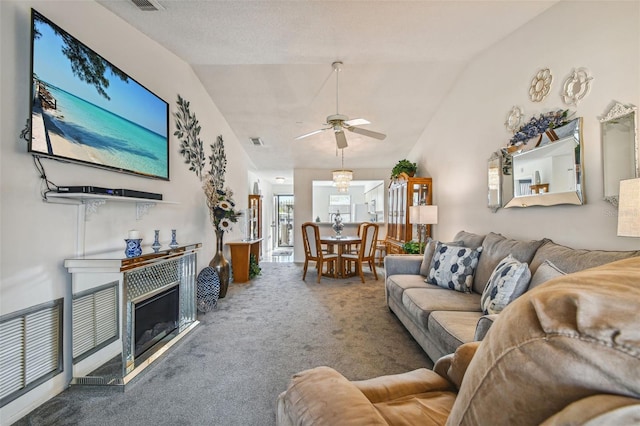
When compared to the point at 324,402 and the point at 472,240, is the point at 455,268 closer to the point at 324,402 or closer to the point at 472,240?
the point at 472,240

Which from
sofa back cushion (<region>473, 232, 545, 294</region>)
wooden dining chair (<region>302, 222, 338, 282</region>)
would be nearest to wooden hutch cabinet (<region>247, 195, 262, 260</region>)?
wooden dining chair (<region>302, 222, 338, 282</region>)

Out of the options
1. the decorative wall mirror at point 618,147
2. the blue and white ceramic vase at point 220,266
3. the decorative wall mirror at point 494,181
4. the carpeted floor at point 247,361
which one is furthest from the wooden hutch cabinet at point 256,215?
the decorative wall mirror at point 618,147

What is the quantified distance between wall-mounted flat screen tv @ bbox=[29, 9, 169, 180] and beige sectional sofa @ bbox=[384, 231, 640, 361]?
2.66m

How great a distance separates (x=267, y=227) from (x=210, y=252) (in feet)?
17.3

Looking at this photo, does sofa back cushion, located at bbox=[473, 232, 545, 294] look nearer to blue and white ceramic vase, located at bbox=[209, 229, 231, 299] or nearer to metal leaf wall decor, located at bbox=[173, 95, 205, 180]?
blue and white ceramic vase, located at bbox=[209, 229, 231, 299]

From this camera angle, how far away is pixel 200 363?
2.19m

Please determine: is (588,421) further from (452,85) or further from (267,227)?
(267,227)

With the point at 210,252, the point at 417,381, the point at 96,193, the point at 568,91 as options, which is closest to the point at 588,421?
the point at 417,381

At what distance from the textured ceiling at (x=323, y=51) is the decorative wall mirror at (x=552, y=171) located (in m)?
1.16

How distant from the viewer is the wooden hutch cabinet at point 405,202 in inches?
196

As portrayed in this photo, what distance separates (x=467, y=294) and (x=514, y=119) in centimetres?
180

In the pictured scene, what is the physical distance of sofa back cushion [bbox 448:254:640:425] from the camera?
1.18 ft

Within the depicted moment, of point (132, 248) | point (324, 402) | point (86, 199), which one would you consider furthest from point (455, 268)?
point (86, 199)

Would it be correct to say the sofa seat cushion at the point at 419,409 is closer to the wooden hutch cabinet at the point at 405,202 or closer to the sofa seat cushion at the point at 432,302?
the sofa seat cushion at the point at 432,302
